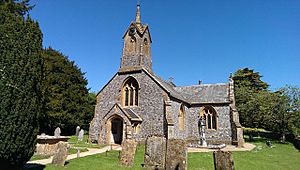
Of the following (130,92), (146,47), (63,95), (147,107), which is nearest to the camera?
(147,107)

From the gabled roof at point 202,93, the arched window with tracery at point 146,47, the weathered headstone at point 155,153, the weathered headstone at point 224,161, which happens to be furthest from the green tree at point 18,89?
the arched window with tracery at point 146,47

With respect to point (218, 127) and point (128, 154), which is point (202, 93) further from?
point (128, 154)

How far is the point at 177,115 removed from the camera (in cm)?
2253

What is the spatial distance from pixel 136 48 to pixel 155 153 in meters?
16.7

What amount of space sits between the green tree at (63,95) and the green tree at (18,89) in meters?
22.3

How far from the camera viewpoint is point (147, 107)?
21062 mm

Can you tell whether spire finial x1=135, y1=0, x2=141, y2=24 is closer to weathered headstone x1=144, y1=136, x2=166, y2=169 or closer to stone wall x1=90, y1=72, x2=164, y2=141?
stone wall x1=90, y1=72, x2=164, y2=141

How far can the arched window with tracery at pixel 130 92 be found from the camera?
2250cm

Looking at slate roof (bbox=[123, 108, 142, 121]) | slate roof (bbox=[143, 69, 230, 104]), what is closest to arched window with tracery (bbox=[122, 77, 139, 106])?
slate roof (bbox=[123, 108, 142, 121])

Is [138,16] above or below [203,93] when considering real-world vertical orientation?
above

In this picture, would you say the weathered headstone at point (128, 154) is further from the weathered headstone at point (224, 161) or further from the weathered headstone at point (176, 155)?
the weathered headstone at point (224, 161)

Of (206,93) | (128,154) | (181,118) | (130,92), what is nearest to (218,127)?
(181,118)

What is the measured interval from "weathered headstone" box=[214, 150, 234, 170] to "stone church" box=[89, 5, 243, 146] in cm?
1160

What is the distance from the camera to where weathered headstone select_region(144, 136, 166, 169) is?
10.1 meters
